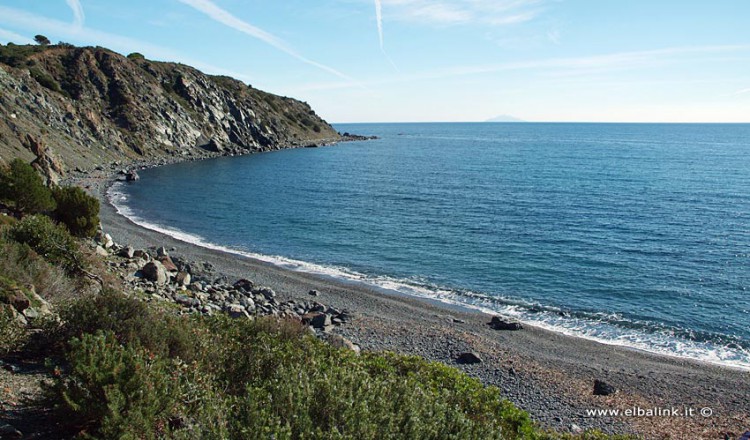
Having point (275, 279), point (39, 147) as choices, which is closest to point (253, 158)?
point (39, 147)

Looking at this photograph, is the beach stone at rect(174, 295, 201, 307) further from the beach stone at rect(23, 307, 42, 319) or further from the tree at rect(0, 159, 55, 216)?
the tree at rect(0, 159, 55, 216)

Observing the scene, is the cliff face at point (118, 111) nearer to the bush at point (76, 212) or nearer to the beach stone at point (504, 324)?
the bush at point (76, 212)

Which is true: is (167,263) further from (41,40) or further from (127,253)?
(41,40)

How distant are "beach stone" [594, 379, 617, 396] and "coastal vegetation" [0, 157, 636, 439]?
8.55m

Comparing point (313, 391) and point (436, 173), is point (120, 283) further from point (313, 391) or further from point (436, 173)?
point (436, 173)

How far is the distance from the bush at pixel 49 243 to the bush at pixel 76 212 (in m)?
8.50

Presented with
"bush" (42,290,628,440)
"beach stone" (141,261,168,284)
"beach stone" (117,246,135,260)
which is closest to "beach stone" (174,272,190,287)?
"beach stone" (141,261,168,284)

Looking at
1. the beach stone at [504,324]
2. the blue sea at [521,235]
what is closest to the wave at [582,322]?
the blue sea at [521,235]

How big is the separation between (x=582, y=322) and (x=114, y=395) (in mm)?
25120

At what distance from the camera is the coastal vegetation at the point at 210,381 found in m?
7.02

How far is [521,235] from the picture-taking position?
141ft

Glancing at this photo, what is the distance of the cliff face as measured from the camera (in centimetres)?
6950

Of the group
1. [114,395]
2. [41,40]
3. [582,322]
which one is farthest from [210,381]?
[41,40]

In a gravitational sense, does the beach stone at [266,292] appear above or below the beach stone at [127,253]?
below
